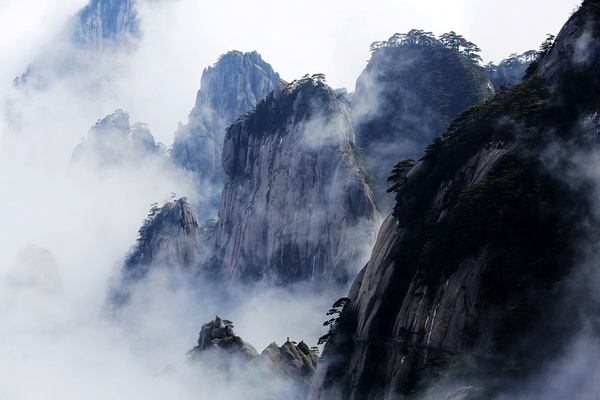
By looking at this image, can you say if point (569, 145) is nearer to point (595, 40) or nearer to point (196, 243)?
point (595, 40)

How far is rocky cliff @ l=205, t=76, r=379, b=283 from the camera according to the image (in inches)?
3767

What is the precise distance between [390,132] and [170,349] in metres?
57.9

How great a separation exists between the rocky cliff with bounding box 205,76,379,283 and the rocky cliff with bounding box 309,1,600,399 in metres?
44.7

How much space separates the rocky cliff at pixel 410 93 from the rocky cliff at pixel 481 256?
57.2 meters

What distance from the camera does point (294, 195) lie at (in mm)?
102688

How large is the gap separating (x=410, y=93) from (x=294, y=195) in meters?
34.4

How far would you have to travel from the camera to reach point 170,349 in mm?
118188

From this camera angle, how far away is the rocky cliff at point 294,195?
9569cm

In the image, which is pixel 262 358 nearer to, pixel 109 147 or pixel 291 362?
pixel 291 362

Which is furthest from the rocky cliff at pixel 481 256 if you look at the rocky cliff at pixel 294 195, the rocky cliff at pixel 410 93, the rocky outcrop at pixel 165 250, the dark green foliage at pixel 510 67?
the dark green foliage at pixel 510 67

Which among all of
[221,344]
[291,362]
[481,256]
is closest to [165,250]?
[221,344]

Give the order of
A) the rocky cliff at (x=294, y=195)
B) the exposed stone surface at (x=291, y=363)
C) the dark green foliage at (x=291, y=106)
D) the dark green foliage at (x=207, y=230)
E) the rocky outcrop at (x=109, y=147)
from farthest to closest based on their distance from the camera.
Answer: the rocky outcrop at (x=109, y=147)
the dark green foliage at (x=207, y=230)
the dark green foliage at (x=291, y=106)
the rocky cliff at (x=294, y=195)
the exposed stone surface at (x=291, y=363)

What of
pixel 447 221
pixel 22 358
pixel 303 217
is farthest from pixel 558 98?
pixel 22 358

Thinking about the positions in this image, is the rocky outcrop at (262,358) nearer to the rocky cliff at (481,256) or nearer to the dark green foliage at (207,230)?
the rocky cliff at (481,256)
